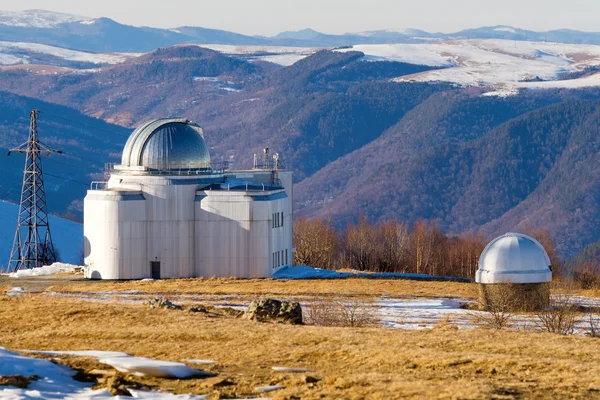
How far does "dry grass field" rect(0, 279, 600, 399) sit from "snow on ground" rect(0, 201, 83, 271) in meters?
82.0

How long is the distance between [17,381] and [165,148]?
41869 mm

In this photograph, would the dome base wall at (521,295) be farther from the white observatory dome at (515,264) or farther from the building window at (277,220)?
the building window at (277,220)

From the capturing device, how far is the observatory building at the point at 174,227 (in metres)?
63.2

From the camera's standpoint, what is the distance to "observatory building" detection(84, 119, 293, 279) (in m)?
63.2

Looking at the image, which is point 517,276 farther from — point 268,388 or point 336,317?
A: point 268,388

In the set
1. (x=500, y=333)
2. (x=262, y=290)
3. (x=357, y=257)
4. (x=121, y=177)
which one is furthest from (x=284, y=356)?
(x=357, y=257)

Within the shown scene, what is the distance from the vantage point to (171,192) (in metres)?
63.8

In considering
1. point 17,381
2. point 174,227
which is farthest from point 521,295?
point 17,381

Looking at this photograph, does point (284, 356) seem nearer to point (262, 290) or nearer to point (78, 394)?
point (78, 394)

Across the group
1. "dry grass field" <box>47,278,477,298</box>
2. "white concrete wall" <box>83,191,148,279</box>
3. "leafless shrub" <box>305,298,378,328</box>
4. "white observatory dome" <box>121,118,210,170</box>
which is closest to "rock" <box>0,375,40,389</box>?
"leafless shrub" <box>305,298,378,328</box>

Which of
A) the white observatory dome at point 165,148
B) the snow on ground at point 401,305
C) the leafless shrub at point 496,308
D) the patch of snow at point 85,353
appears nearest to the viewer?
the patch of snow at point 85,353

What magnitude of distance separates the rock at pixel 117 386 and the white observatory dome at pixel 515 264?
27.3 meters

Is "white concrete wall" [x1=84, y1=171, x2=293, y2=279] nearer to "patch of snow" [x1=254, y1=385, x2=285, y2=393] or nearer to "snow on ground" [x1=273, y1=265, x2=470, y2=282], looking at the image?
"snow on ground" [x1=273, y1=265, x2=470, y2=282]

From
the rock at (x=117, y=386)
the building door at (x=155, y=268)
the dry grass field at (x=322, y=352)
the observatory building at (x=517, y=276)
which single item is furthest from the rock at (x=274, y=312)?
the building door at (x=155, y=268)
